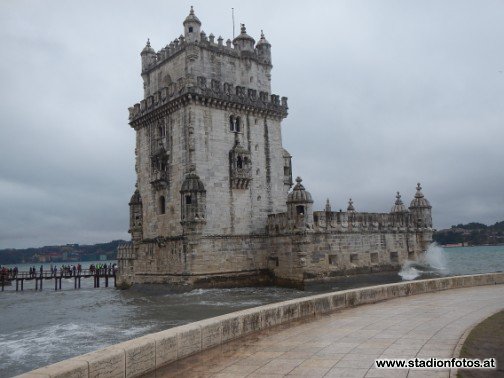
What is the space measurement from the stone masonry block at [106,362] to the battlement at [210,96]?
27.1m

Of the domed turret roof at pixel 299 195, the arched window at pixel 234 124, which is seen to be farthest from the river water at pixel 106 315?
the arched window at pixel 234 124

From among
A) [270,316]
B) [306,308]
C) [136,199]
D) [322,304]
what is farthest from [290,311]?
[136,199]

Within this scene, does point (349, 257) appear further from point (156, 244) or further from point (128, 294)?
point (128, 294)

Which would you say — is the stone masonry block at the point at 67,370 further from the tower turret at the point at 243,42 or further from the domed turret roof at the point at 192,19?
the tower turret at the point at 243,42

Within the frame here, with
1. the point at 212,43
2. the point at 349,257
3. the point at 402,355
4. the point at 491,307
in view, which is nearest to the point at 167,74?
the point at 212,43

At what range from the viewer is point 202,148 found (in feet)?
110

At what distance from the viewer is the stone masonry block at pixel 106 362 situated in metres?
7.13

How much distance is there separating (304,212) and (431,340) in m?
23.5

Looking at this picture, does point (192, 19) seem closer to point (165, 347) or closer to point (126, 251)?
point (126, 251)

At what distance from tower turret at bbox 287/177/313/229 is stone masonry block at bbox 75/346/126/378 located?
25.9 m

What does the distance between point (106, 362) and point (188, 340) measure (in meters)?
2.26

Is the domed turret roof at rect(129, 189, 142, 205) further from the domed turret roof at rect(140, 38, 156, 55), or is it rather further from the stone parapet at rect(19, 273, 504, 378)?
the stone parapet at rect(19, 273, 504, 378)

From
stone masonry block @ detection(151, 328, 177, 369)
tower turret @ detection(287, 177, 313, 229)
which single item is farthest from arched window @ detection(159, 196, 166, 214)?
stone masonry block @ detection(151, 328, 177, 369)

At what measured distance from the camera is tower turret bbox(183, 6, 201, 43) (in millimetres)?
34906
